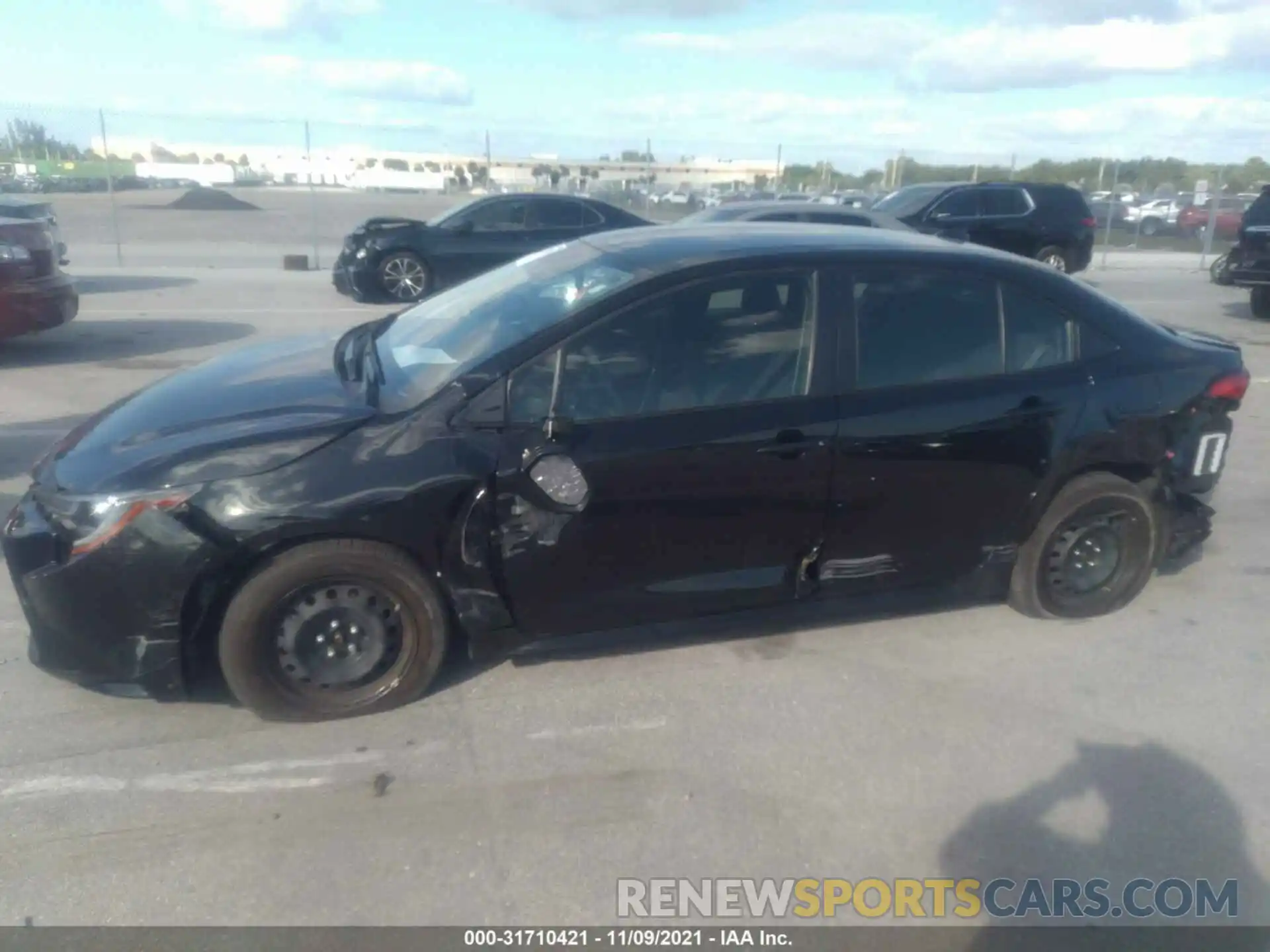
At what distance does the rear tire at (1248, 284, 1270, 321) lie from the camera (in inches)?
582

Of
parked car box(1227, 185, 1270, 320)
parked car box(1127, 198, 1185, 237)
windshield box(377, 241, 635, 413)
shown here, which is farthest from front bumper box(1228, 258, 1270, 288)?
parked car box(1127, 198, 1185, 237)

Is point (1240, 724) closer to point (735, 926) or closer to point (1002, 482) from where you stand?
point (1002, 482)

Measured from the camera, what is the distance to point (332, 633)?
3.80m

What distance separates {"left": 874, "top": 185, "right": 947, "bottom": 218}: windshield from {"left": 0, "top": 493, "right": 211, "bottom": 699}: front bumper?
1475cm

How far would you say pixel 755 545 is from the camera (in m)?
4.11

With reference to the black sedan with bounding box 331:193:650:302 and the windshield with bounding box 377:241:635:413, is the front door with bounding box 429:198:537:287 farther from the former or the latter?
the windshield with bounding box 377:241:635:413

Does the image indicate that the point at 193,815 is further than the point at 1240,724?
No

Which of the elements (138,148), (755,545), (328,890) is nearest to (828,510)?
(755,545)

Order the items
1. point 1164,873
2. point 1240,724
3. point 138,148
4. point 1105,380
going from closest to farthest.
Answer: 1. point 1164,873
2. point 1240,724
3. point 1105,380
4. point 138,148

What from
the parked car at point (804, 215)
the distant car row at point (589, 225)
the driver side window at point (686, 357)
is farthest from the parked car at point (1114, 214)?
the driver side window at point (686, 357)

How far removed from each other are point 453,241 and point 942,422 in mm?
11432

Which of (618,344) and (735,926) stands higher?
(618,344)

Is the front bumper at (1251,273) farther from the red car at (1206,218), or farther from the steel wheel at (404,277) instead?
the red car at (1206,218)

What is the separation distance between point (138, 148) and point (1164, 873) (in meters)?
34.2
